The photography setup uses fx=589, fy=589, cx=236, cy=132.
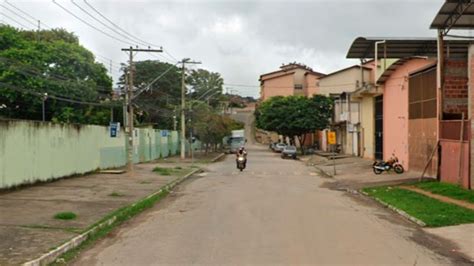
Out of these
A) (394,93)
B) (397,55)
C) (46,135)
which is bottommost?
(46,135)

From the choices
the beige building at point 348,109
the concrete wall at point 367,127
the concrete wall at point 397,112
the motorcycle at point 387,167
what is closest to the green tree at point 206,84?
the beige building at point 348,109

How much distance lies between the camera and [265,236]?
11.5 metres

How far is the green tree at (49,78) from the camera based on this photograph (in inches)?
1898

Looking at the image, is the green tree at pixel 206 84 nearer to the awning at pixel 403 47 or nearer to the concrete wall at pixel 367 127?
the concrete wall at pixel 367 127

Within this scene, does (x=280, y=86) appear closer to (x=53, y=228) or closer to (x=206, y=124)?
(x=206, y=124)

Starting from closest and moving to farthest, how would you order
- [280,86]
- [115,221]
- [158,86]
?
[115,221]
[158,86]
[280,86]

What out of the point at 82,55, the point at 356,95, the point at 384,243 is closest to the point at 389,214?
the point at 384,243

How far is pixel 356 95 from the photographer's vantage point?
A: 50.3m

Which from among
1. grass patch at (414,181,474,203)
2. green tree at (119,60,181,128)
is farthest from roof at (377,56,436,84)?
green tree at (119,60,181,128)

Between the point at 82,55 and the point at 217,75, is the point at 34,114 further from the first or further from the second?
the point at 217,75

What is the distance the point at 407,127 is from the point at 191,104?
3817cm

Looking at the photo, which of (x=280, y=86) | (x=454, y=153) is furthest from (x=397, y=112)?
(x=280, y=86)

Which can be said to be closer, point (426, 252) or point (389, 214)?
point (426, 252)

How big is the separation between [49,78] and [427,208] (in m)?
39.4
